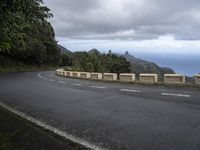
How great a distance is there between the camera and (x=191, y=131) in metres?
6.39

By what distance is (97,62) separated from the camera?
132 ft

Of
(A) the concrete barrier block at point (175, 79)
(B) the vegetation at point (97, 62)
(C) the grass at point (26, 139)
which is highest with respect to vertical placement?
(B) the vegetation at point (97, 62)

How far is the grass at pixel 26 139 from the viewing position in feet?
18.0

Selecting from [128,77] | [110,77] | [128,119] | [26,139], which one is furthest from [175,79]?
[26,139]

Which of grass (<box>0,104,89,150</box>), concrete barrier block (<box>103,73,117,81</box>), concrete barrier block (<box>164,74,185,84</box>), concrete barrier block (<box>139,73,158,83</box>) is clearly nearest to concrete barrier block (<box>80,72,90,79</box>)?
concrete barrier block (<box>103,73,117,81</box>)

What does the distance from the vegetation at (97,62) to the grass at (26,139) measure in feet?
101

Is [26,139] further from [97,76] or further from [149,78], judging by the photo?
[97,76]

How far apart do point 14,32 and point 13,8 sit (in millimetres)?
2345

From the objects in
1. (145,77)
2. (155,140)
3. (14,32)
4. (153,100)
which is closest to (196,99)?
(153,100)

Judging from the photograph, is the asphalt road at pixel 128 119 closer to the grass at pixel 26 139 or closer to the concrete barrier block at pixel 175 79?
the grass at pixel 26 139

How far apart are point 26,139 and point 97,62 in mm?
34491

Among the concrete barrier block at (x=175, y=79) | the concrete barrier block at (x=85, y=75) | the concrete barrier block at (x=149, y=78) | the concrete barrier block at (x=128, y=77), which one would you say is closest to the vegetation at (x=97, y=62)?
the concrete barrier block at (x=85, y=75)

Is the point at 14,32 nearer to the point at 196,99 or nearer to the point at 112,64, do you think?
the point at 196,99

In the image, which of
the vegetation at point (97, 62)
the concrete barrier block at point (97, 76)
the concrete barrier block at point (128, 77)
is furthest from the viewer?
the vegetation at point (97, 62)
